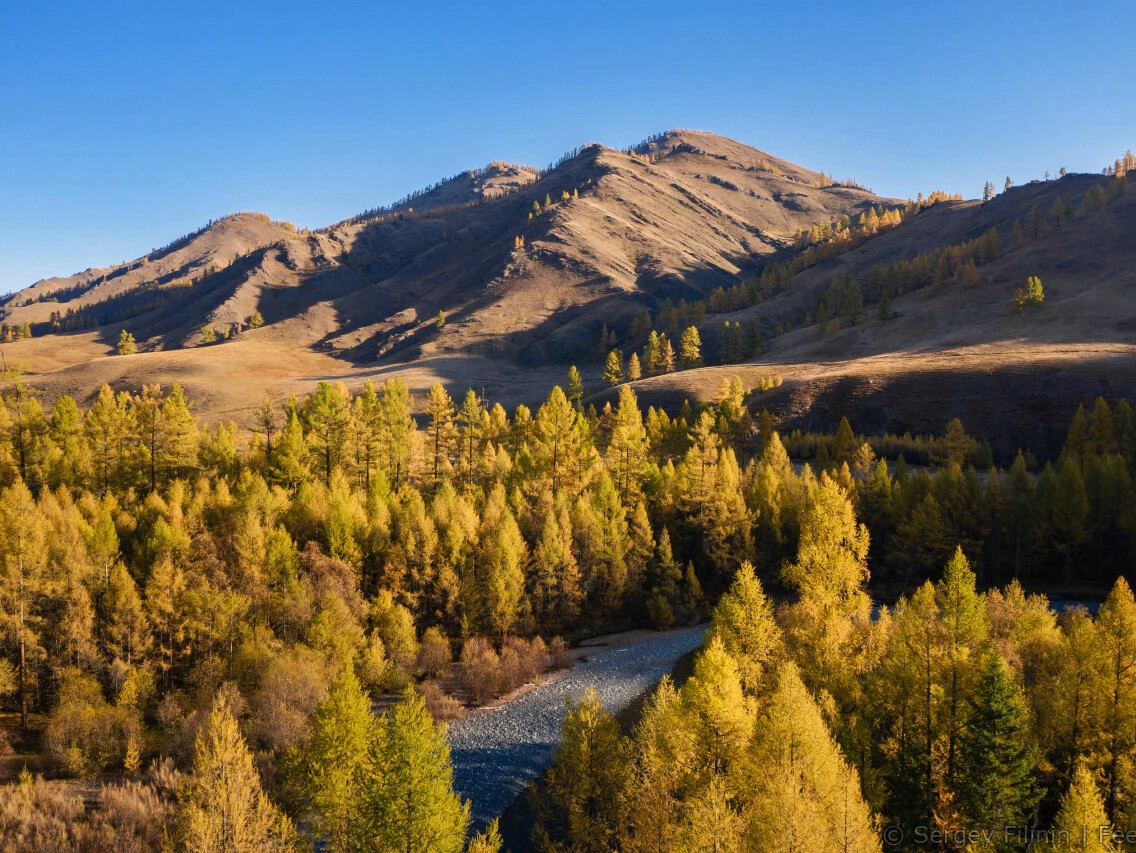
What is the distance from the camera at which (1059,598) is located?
211ft

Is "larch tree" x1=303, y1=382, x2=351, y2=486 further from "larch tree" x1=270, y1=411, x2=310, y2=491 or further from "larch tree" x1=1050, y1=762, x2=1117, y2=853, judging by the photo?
"larch tree" x1=1050, y1=762, x2=1117, y2=853

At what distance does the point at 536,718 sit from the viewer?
4541 cm

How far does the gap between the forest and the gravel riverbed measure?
2.12 metres

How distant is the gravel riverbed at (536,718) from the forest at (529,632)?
6.97 ft

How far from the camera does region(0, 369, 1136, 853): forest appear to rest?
2506cm

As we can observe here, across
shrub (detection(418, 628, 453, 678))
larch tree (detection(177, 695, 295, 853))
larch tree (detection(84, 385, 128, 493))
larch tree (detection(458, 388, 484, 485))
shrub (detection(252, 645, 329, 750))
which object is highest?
larch tree (detection(84, 385, 128, 493))

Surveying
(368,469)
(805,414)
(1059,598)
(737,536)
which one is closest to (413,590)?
(368,469)

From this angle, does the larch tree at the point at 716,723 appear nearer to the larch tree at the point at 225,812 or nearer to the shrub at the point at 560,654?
the larch tree at the point at 225,812

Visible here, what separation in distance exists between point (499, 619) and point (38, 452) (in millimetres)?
41770

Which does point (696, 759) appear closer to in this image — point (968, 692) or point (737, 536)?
point (968, 692)

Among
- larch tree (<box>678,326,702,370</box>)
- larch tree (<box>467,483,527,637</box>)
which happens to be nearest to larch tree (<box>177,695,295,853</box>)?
larch tree (<box>467,483,527,637</box>)

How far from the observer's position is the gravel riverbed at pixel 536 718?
3728cm

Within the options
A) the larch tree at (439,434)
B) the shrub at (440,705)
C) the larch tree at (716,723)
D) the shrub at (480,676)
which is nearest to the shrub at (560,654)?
the shrub at (480,676)

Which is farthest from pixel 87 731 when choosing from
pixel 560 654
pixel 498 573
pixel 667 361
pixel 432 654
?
pixel 667 361
